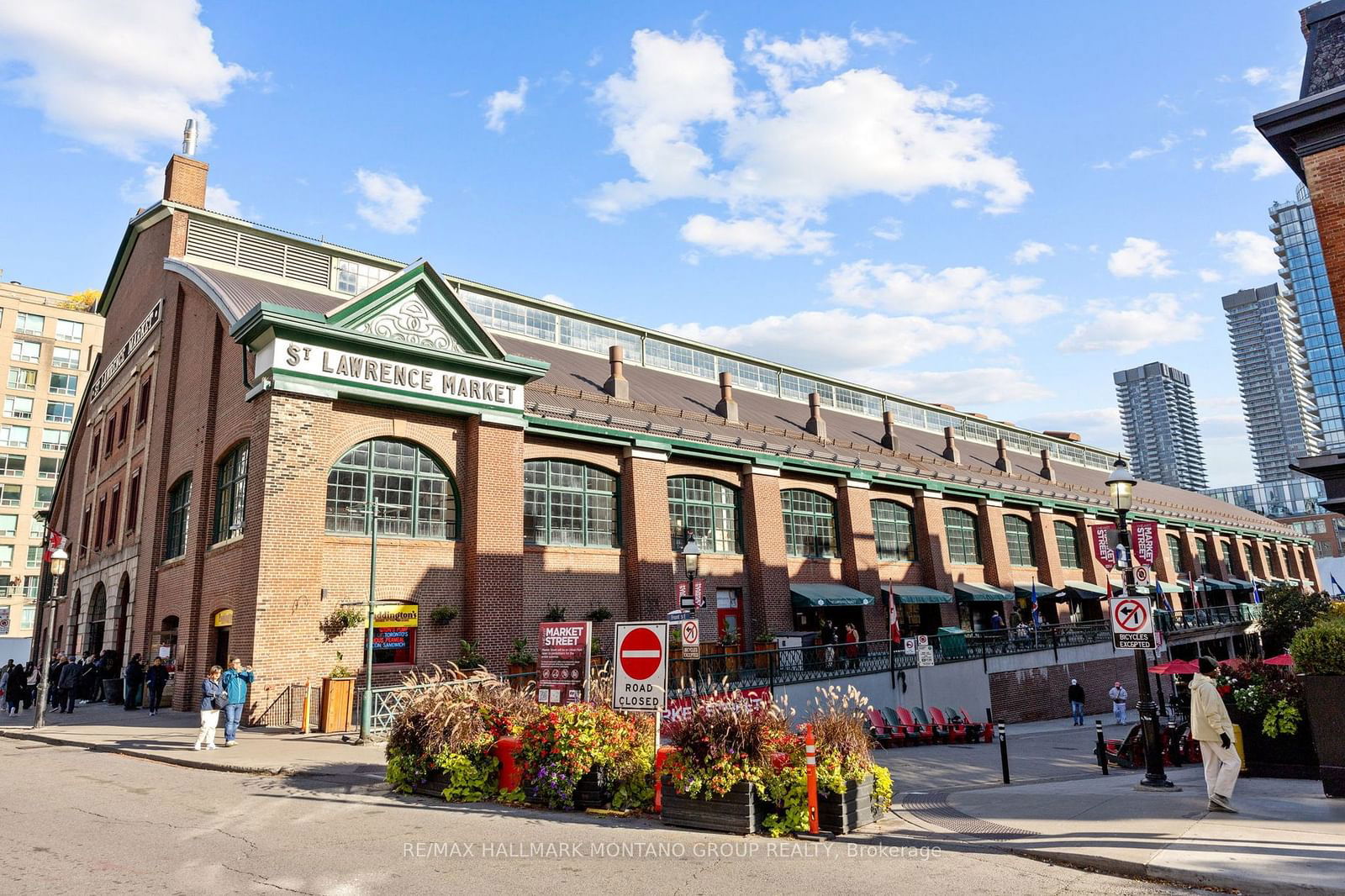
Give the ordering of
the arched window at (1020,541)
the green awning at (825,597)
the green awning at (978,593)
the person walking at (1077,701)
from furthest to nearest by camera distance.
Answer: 1. the arched window at (1020,541)
2. the green awning at (978,593)
3. the green awning at (825,597)
4. the person walking at (1077,701)

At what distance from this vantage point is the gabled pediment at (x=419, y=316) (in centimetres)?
2161

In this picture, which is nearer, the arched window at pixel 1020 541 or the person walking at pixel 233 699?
the person walking at pixel 233 699

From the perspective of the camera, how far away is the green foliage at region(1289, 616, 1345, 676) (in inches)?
418

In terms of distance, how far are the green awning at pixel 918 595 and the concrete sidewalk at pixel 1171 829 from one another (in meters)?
20.7

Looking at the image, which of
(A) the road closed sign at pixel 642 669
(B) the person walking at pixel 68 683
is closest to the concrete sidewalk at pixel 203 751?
(B) the person walking at pixel 68 683

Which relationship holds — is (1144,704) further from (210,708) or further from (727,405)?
(727,405)

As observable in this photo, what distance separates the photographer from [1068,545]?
46.0m

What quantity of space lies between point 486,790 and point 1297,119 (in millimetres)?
19658

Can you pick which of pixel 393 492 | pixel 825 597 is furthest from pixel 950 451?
pixel 393 492

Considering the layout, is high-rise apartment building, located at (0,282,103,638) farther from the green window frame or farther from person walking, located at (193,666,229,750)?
person walking, located at (193,666,229,750)

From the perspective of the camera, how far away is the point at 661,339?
39.1 m

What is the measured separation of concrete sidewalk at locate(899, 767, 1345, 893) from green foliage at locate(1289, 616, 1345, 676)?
5.28 ft

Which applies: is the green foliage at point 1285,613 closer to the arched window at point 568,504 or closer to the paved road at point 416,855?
the arched window at point 568,504

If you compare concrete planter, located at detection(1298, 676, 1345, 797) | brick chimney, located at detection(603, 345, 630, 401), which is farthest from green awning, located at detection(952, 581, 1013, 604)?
concrete planter, located at detection(1298, 676, 1345, 797)
